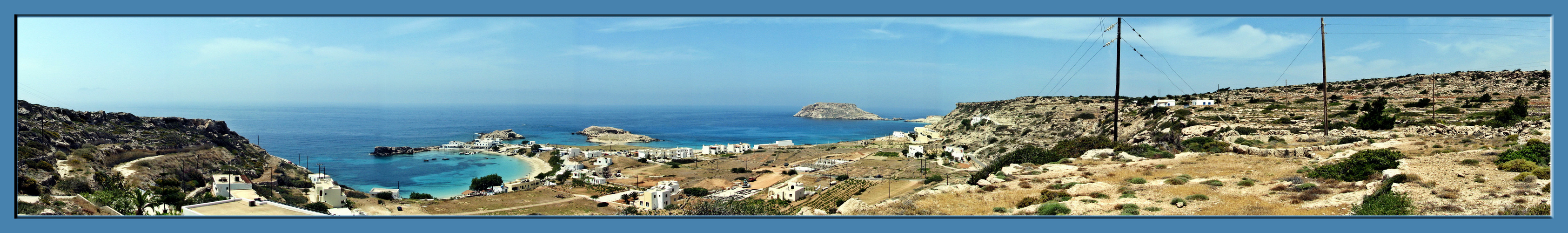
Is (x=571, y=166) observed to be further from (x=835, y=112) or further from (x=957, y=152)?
(x=835, y=112)

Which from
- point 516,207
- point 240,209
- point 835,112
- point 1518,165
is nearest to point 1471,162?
point 1518,165

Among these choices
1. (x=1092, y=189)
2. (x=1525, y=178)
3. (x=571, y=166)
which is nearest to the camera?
(x=1525, y=178)

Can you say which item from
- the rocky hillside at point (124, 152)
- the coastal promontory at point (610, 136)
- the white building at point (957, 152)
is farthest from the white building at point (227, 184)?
the coastal promontory at point (610, 136)

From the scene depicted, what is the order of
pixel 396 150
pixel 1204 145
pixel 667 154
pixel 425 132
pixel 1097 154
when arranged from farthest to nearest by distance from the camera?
pixel 425 132 < pixel 667 154 < pixel 396 150 < pixel 1204 145 < pixel 1097 154

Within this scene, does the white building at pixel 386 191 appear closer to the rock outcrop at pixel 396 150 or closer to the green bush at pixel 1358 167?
the rock outcrop at pixel 396 150

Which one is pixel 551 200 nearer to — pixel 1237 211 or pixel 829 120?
pixel 1237 211
